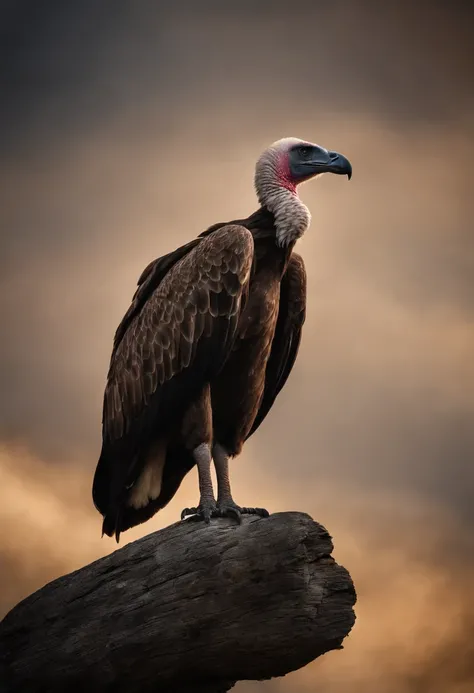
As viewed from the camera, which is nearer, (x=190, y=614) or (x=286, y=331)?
(x=190, y=614)

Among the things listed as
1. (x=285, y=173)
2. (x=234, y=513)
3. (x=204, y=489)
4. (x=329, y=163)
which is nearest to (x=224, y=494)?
A: (x=204, y=489)

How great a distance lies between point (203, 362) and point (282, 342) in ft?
4.22

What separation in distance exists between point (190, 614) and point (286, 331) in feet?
10.4

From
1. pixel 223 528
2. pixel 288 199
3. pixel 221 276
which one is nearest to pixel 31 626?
pixel 223 528

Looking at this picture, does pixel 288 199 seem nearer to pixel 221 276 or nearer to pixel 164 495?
pixel 221 276

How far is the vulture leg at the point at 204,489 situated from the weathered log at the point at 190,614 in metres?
0.13

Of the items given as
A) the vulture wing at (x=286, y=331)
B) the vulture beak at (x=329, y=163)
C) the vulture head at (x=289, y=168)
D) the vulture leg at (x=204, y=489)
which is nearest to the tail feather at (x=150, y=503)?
the vulture leg at (x=204, y=489)

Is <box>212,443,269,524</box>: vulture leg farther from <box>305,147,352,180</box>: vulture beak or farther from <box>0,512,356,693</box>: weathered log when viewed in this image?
<box>305,147,352,180</box>: vulture beak

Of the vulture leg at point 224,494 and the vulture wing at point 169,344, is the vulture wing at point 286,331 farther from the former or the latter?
the vulture wing at point 169,344

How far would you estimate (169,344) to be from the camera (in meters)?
8.80

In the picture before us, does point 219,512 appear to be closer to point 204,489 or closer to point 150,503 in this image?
point 204,489

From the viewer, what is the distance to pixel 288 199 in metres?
9.02

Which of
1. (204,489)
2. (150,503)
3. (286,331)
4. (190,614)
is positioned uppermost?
(286,331)

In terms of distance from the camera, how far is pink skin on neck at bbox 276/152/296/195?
9.33 m
